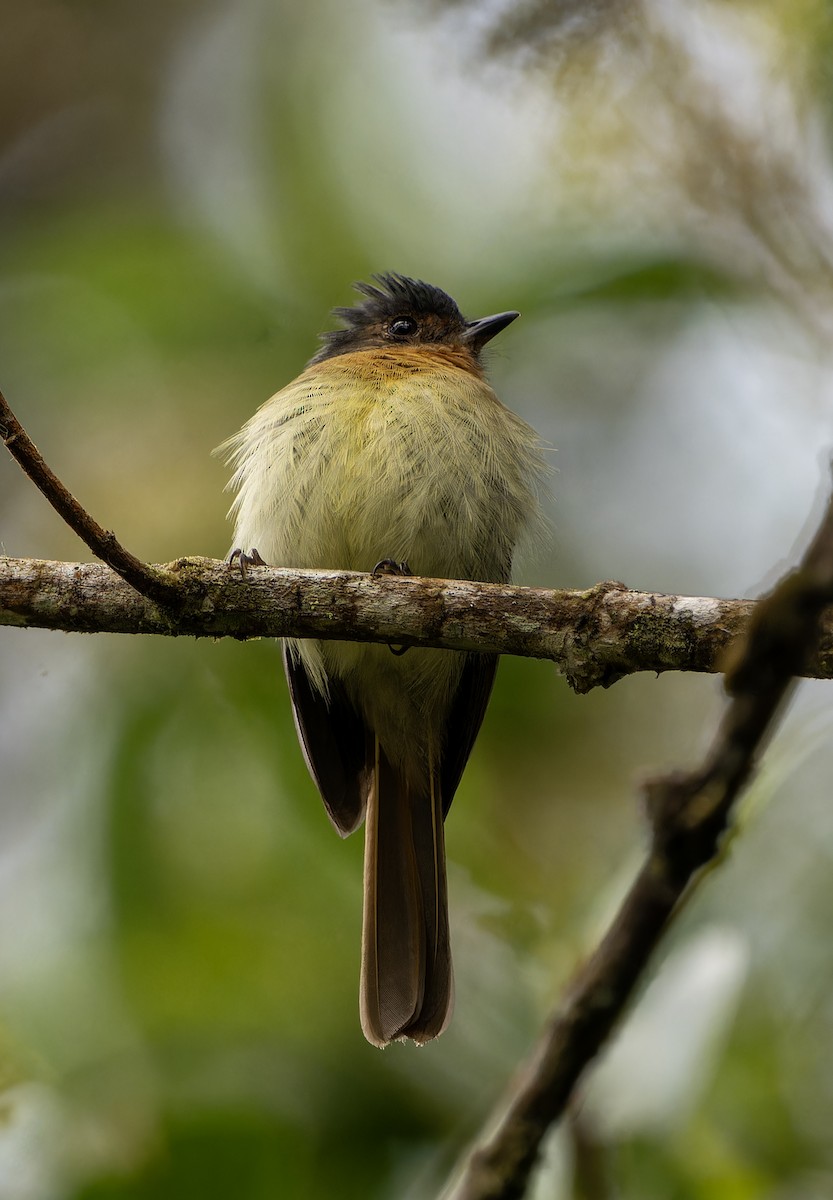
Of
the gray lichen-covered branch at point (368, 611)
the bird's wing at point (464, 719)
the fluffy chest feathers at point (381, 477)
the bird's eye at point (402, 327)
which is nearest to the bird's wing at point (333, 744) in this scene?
the bird's wing at point (464, 719)

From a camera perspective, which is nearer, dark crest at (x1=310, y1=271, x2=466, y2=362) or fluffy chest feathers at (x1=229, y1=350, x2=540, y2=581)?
fluffy chest feathers at (x1=229, y1=350, x2=540, y2=581)

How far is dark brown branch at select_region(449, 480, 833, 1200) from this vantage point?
1.30 meters

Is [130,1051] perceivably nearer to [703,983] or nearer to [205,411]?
[703,983]

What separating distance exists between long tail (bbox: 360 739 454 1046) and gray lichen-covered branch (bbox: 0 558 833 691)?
1.16 meters

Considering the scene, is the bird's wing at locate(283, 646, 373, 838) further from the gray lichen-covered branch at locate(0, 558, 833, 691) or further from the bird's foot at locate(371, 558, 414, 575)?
the gray lichen-covered branch at locate(0, 558, 833, 691)

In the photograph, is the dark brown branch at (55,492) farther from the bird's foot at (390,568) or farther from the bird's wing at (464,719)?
the bird's wing at (464,719)

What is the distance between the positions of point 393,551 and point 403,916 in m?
1.13

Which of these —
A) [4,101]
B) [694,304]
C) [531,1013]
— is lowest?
[531,1013]

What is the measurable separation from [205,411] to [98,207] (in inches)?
61.2

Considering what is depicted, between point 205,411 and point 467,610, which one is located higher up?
point 205,411

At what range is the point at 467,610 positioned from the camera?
3.14m

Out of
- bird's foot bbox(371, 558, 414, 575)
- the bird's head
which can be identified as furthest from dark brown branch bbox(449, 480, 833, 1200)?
the bird's head

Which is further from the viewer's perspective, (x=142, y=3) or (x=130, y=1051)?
(x=142, y=3)

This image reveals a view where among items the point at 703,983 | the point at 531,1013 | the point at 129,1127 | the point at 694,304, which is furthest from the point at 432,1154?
the point at 694,304
